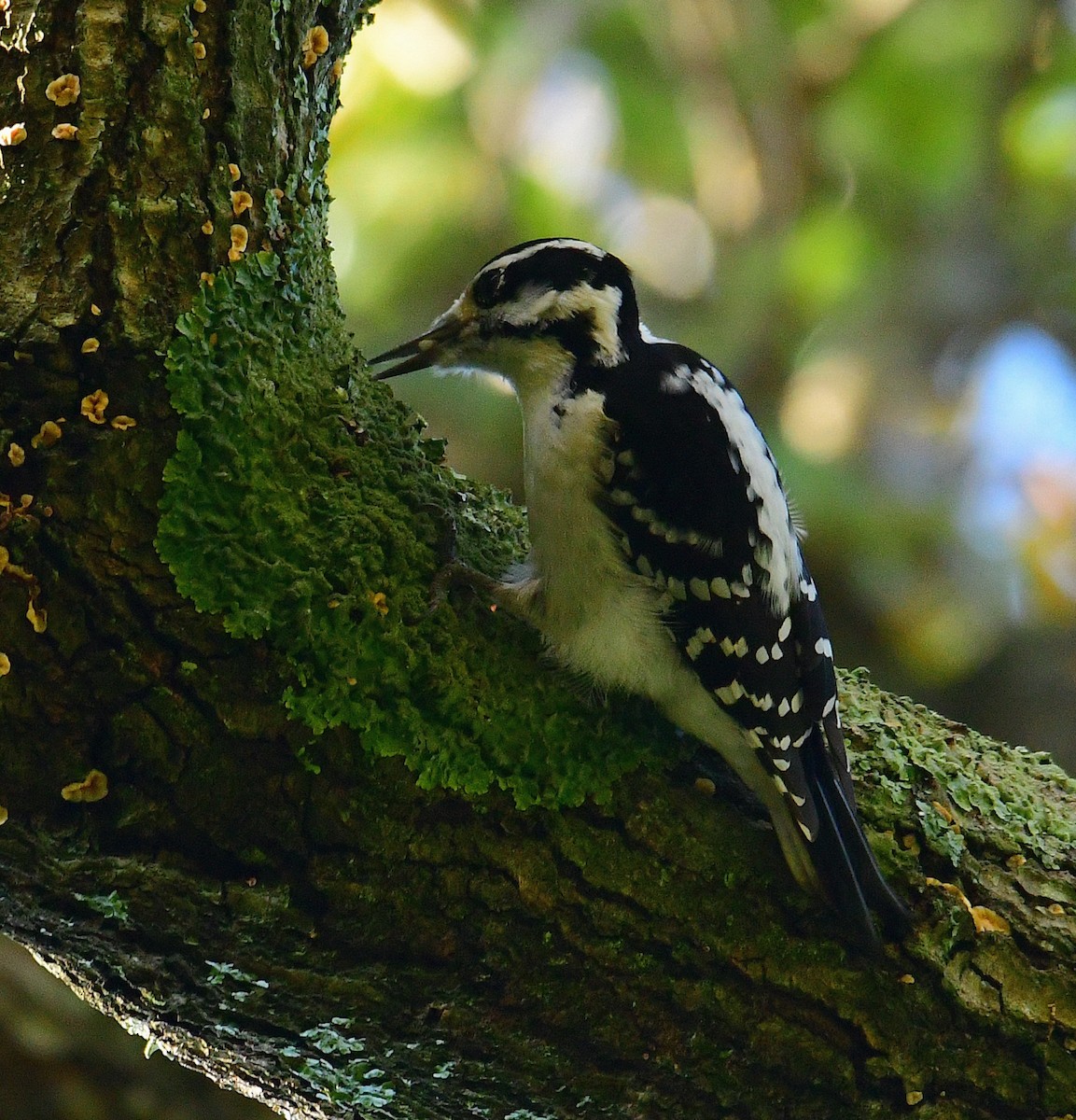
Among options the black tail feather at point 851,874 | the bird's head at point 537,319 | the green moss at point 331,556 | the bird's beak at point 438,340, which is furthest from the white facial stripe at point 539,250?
the black tail feather at point 851,874

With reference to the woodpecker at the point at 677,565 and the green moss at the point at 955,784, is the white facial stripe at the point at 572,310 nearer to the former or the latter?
the woodpecker at the point at 677,565

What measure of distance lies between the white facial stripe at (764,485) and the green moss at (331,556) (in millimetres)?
385

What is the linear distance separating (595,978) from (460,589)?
611mm

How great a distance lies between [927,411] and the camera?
619 cm

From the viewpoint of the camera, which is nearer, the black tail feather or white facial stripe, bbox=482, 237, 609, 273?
the black tail feather

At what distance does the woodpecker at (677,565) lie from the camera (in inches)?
78.8

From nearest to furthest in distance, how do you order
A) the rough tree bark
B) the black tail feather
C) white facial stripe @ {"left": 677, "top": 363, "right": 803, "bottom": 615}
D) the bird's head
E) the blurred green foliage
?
the rough tree bark → the black tail feather → white facial stripe @ {"left": 677, "top": 363, "right": 803, "bottom": 615} → the bird's head → the blurred green foliage

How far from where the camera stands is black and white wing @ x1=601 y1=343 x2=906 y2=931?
204 cm

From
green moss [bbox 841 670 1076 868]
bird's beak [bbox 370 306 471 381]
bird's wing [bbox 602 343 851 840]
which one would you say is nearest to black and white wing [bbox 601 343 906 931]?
bird's wing [bbox 602 343 851 840]

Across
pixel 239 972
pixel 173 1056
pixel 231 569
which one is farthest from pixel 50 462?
pixel 173 1056

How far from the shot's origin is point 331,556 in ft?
5.95

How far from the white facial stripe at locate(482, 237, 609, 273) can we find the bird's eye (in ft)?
0.04

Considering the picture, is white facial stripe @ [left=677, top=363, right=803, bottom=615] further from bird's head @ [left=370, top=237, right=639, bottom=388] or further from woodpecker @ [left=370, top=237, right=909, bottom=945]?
bird's head @ [left=370, top=237, right=639, bottom=388]

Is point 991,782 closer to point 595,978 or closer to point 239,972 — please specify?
point 595,978
